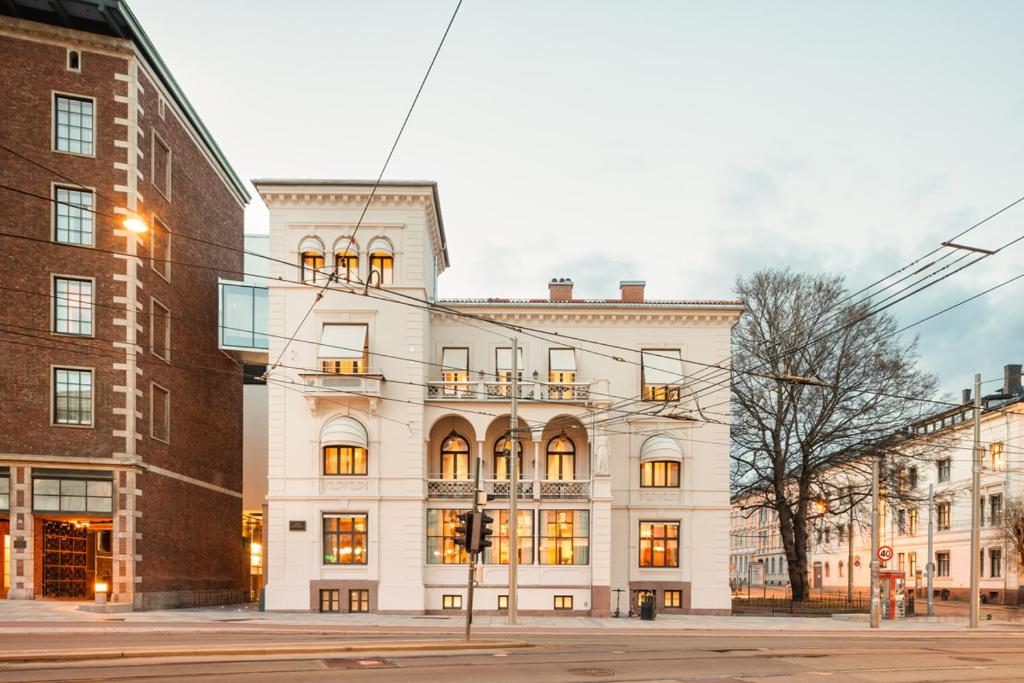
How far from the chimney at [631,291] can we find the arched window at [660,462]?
5.93 meters

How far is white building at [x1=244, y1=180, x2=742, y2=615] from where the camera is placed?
36344 mm

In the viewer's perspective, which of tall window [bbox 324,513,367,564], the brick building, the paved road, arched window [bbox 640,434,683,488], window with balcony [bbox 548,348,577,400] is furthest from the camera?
window with balcony [bbox 548,348,577,400]

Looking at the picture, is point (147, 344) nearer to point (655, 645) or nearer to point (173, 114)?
point (173, 114)

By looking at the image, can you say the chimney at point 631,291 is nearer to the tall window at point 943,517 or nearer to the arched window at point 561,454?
the arched window at point 561,454

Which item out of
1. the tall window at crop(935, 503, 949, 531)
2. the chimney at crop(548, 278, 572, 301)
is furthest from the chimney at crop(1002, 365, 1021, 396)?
the chimney at crop(548, 278, 572, 301)

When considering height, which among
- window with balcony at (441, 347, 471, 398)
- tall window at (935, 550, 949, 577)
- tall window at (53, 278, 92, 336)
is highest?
tall window at (53, 278, 92, 336)

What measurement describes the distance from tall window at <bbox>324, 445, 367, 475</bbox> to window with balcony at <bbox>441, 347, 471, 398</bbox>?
455cm

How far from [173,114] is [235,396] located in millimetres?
13908

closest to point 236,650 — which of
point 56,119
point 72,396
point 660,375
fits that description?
point 72,396

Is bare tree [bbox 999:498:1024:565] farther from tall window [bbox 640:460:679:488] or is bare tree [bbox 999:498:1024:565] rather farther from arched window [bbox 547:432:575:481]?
arched window [bbox 547:432:575:481]

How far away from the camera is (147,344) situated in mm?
35344

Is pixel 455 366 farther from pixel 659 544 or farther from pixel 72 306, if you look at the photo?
pixel 72 306

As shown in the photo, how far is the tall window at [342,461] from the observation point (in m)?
36.8

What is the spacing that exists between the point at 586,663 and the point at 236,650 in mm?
7133
